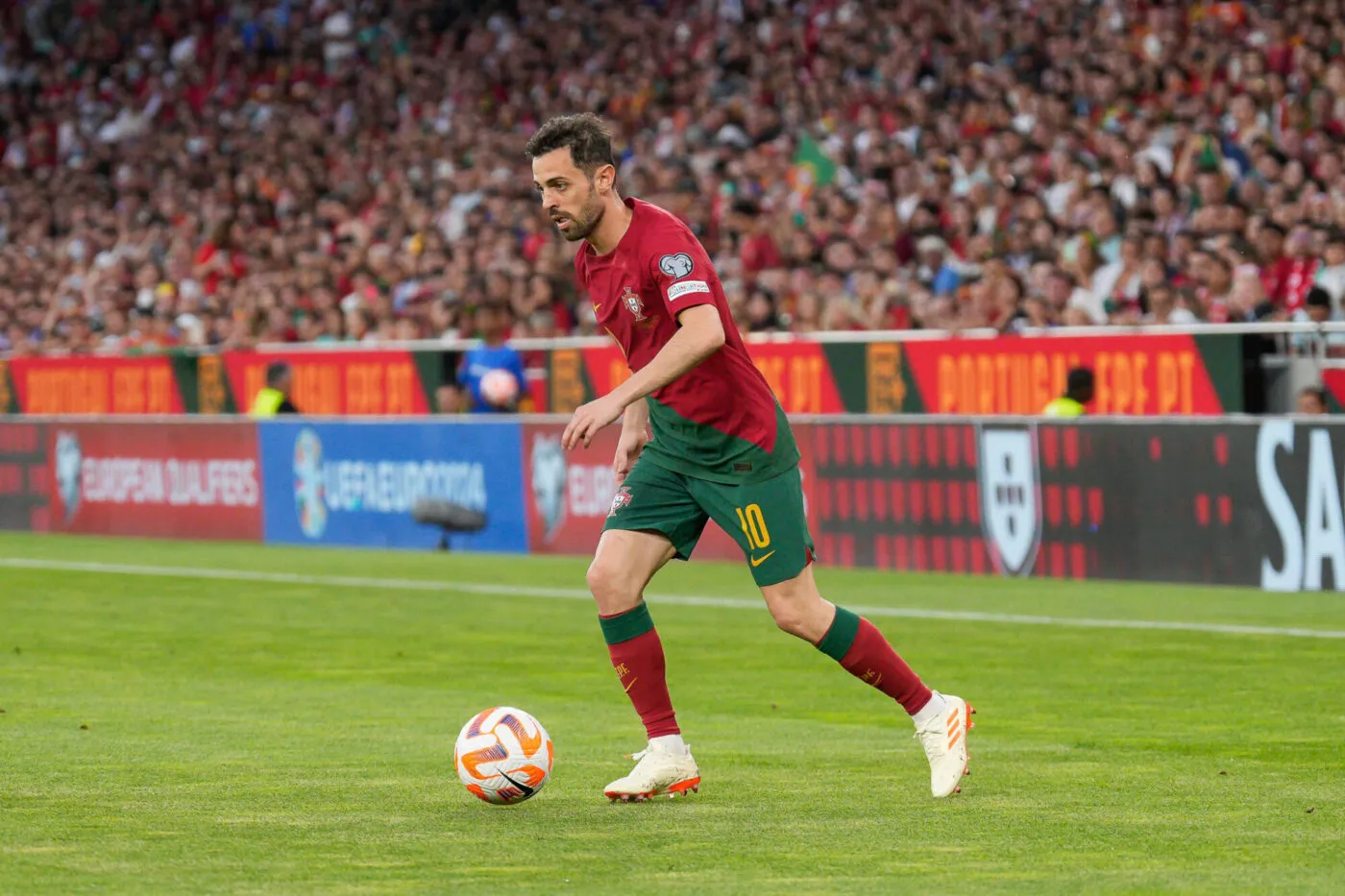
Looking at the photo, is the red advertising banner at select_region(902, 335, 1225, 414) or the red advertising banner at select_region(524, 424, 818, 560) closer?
the red advertising banner at select_region(902, 335, 1225, 414)

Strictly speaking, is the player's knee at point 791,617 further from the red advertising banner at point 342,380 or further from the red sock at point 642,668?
the red advertising banner at point 342,380

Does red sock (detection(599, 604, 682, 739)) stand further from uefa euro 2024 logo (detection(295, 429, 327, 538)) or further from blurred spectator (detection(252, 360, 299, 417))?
blurred spectator (detection(252, 360, 299, 417))

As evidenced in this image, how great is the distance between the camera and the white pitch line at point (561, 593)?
12648 millimetres

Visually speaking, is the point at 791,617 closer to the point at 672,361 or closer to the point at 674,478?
the point at 674,478

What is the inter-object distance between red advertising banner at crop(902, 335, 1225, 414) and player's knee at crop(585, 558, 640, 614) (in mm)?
9431

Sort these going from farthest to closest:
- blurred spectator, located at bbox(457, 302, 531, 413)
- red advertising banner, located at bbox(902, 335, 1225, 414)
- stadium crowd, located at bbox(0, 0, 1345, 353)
Answer: 1. blurred spectator, located at bbox(457, 302, 531, 413)
2. stadium crowd, located at bbox(0, 0, 1345, 353)
3. red advertising banner, located at bbox(902, 335, 1225, 414)

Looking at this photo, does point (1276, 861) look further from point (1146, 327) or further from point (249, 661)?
point (1146, 327)

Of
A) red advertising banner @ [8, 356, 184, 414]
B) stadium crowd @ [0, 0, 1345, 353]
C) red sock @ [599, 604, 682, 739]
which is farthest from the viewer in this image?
red advertising banner @ [8, 356, 184, 414]

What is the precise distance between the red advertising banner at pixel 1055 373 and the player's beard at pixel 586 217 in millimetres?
9595

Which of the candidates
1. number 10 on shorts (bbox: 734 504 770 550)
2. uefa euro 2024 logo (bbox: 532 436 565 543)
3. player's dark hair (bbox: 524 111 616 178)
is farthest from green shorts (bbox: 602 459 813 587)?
uefa euro 2024 logo (bbox: 532 436 565 543)

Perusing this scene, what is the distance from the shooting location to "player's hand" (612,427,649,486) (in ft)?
24.5

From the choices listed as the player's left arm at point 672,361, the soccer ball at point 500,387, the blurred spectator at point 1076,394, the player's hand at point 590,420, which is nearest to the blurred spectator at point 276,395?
the soccer ball at point 500,387

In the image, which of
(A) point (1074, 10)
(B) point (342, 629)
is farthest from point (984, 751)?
(A) point (1074, 10)

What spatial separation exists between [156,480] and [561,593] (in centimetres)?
780
